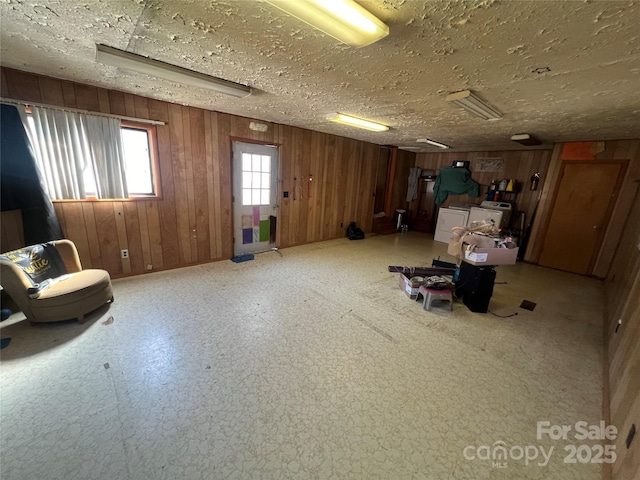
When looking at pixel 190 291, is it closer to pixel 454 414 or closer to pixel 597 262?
pixel 454 414

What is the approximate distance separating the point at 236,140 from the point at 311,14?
3.17 m

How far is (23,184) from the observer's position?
8.28 feet

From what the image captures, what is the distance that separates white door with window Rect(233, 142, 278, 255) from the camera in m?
4.23

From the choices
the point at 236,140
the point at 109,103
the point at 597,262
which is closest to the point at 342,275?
the point at 236,140

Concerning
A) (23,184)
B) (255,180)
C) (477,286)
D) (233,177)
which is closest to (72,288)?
(23,184)

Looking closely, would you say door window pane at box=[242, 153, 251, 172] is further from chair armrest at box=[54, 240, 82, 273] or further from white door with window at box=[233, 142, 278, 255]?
chair armrest at box=[54, 240, 82, 273]

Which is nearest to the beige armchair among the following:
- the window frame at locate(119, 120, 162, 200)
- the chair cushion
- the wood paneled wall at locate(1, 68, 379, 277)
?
the chair cushion

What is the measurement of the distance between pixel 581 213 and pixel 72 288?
762 centimetres

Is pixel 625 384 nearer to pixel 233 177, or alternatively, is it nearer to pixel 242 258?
pixel 242 258

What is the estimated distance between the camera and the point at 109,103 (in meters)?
2.96

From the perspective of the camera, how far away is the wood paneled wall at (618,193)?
4.05m

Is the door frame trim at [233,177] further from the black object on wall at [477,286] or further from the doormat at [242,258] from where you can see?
the black object on wall at [477,286]

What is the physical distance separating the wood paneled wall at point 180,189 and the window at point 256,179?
0.92ft

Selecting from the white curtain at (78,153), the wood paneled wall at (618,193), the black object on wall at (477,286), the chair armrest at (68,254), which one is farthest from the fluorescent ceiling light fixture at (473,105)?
the chair armrest at (68,254)
